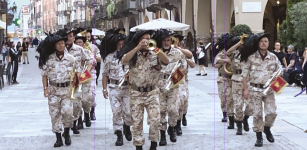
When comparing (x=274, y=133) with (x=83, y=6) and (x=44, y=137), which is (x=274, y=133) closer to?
(x=44, y=137)

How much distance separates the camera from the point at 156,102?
26.1 feet

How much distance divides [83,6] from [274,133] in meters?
73.3

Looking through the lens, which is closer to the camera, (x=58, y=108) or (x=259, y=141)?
(x=259, y=141)

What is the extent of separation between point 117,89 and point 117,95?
99 millimetres

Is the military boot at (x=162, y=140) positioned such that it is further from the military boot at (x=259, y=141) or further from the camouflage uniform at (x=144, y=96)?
the military boot at (x=259, y=141)

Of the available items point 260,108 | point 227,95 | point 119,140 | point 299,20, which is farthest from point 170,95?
point 299,20

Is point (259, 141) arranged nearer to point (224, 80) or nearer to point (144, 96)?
point (144, 96)

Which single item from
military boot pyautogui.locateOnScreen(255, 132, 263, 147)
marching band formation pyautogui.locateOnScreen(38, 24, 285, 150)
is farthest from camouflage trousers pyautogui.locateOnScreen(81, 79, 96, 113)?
military boot pyautogui.locateOnScreen(255, 132, 263, 147)

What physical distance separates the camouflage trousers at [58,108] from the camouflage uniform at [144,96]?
1551mm

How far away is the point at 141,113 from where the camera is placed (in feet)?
26.2

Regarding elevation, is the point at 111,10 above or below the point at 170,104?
above

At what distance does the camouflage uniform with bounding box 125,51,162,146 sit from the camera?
7898 millimetres

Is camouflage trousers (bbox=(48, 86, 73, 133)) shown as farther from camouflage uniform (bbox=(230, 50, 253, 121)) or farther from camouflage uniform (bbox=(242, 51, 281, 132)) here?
camouflage uniform (bbox=(230, 50, 253, 121))

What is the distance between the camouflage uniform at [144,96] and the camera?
25.9ft
